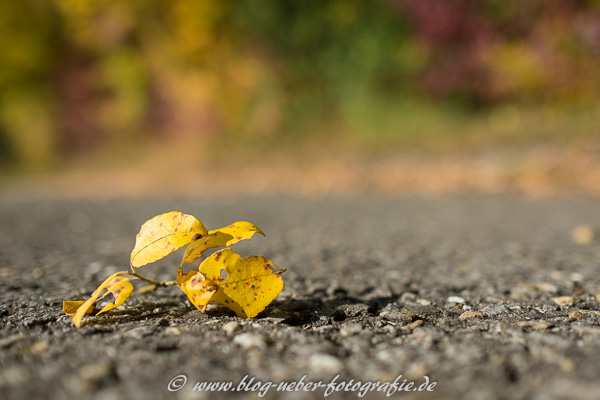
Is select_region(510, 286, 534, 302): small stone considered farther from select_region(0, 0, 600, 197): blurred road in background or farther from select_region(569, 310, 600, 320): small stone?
select_region(0, 0, 600, 197): blurred road in background

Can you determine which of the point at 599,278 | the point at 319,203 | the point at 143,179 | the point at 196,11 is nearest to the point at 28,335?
the point at 599,278

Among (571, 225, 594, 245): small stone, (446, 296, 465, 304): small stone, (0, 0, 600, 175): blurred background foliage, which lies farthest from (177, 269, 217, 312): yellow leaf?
(0, 0, 600, 175): blurred background foliage

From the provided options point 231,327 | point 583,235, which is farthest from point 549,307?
point 583,235

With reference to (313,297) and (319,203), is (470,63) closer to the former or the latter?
(319,203)

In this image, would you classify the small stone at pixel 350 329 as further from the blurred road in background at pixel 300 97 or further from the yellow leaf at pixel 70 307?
the blurred road in background at pixel 300 97

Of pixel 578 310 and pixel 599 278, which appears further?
pixel 599 278

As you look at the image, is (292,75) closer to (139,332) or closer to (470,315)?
(470,315)

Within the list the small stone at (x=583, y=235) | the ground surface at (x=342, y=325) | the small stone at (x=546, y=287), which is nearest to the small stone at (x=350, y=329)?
the ground surface at (x=342, y=325)
